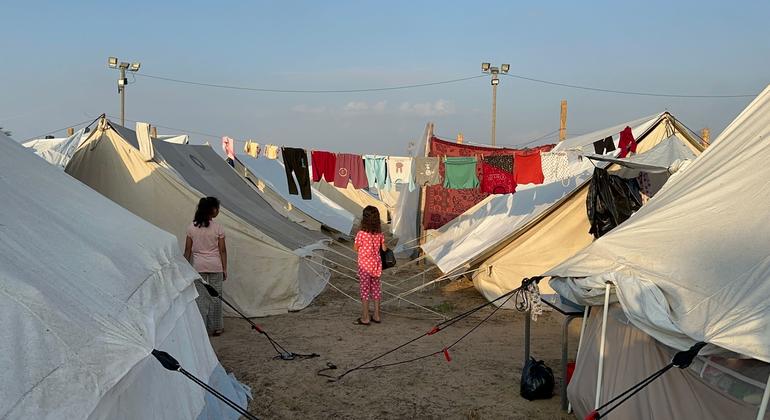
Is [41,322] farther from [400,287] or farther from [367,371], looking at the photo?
[400,287]

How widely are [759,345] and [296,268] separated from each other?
5.97m

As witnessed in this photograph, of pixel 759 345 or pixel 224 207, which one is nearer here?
pixel 759 345

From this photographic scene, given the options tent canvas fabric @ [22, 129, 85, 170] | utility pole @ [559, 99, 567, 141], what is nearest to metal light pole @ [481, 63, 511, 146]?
utility pole @ [559, 99, 567, 141]

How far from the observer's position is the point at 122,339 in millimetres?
2268

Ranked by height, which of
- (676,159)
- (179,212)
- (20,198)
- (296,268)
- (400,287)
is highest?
(676,159)

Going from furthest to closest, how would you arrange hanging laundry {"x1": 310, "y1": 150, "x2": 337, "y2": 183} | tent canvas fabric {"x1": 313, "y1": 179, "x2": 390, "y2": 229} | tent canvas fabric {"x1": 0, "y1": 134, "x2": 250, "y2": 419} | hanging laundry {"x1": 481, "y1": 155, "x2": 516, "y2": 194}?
tent canvas fabric {"x1": 313, "y1": 179, "x2": 390, "y2": 229} → hanging laundry {"x1": 310, "y1": 150, "x2": 337, "y2": 183} → hanging laundry {"x1": 481, "y1": 155, "x2": 516, "y2": 194} → tent canvas fabric {"x1": 0, "y1": 134, "x2": 250, "y2": 419}

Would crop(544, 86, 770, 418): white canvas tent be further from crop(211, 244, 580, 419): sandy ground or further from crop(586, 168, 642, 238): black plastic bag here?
crop(586, 168, 642, 238): black plastic bag

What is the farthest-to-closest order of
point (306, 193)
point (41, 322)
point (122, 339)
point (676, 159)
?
1. point (306, 193)
2. point (676, 159)
3. point (122, 339)
4. point (41, 322)

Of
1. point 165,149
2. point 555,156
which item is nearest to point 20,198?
point 165,149

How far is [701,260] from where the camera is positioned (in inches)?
130

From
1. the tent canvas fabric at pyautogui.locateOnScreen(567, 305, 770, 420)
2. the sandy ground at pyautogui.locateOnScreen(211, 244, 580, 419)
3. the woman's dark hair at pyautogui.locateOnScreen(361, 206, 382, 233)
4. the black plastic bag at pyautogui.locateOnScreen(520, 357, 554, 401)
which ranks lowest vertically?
the sandy ground at pyautogui.locateOnScreen(211, 244, 580, 419)

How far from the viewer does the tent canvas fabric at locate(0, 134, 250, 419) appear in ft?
6.27

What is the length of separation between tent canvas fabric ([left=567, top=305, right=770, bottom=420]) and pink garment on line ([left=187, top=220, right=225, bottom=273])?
12.0 feet

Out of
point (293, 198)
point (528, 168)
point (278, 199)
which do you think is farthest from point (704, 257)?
point (293, 198)
